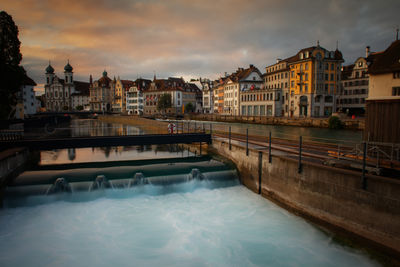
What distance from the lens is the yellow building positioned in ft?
209

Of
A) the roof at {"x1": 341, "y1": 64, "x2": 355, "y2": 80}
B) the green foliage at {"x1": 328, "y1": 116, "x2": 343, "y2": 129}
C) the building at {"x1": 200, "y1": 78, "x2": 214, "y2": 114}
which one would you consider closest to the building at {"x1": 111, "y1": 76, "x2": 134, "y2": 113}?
the building at {"x1": 200, "y1": 78, "x2": 214, "y2": 114}

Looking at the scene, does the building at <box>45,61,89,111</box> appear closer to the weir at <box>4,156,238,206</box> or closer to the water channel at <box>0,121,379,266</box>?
the weir at <box>4,156,238,206</box>

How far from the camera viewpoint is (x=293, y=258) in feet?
34.1

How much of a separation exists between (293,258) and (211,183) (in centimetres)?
796

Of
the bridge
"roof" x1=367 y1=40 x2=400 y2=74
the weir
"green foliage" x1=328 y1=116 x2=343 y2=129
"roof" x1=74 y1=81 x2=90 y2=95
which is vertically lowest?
the weir

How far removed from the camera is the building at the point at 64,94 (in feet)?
529

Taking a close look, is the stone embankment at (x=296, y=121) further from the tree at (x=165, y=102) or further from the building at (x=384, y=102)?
the building at (x=384, y=102)

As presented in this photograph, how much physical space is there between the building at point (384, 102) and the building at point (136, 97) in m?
112

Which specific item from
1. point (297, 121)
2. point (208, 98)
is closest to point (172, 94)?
point (208, 98)

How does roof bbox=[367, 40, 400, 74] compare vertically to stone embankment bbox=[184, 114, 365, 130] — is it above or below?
above

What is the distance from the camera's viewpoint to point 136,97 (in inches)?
4764

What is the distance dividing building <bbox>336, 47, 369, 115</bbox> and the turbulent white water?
2563 inches

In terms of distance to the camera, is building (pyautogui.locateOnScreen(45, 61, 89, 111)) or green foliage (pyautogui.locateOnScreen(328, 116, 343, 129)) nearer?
green foliage (pyautogui.locateOnScreen(328, 116, 343, 129))

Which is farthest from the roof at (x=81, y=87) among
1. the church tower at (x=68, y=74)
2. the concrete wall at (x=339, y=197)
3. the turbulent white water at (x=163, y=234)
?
the concrete wall at (x=339, y=197)
